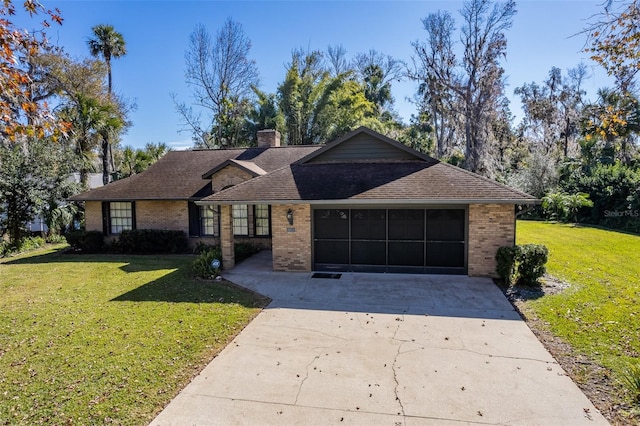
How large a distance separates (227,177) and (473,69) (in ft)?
72.8

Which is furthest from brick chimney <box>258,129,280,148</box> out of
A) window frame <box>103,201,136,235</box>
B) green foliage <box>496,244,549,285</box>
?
green foliage <box>496,244,549,285</box>

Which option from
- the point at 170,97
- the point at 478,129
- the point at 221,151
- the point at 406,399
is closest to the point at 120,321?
the point at 406,399

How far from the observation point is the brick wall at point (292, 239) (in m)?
11.5

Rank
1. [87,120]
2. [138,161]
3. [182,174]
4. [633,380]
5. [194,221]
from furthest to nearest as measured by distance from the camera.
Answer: [138,161], [87,120], [182,174], [194,221], [633,380]

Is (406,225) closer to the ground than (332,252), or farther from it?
farther from it

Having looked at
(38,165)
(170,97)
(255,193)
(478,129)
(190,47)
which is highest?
(190,47)

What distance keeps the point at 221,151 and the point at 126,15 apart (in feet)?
26.0

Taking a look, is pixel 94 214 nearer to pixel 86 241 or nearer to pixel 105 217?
pixel 105 217

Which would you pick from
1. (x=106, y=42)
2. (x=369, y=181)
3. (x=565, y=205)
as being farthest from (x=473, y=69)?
(x=106, y=42)

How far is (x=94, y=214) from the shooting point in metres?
16.5

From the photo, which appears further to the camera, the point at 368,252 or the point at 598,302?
the point at 368,252

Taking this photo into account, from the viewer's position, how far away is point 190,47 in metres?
30.8

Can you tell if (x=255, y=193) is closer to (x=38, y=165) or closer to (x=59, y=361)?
(x=59, y=361)

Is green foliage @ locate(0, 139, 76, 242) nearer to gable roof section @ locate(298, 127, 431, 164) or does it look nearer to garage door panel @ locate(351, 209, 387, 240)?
gable roof section @ locate(298, 127, 431, 164)
